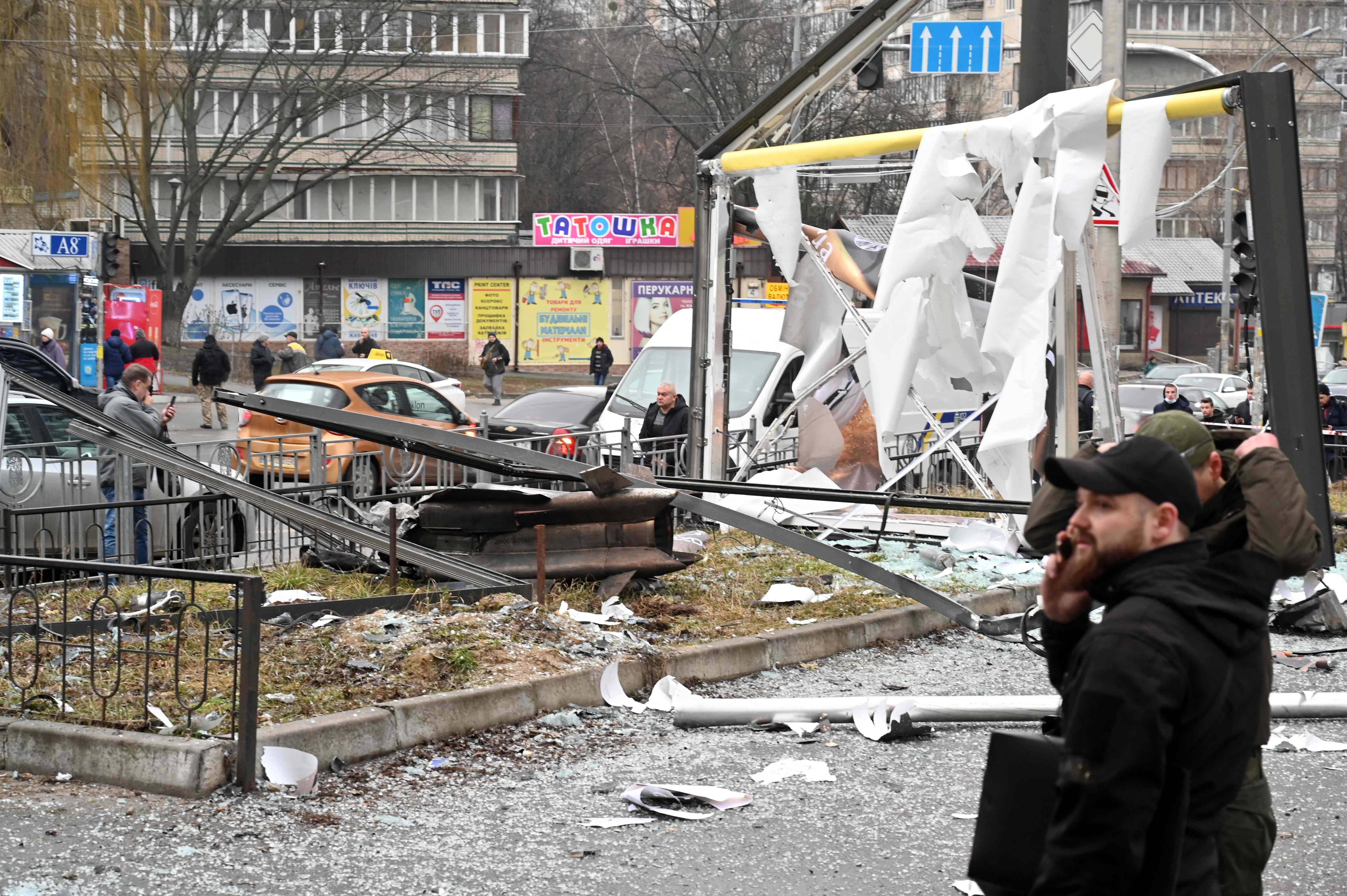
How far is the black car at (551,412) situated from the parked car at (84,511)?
5.93 metres

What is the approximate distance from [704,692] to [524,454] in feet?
6.19

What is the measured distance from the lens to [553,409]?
19.7 metres

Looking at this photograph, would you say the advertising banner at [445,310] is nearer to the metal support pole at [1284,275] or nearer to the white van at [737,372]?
the white van at [737,372]

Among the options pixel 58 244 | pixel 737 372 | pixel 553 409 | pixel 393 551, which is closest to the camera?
pixel 393 551

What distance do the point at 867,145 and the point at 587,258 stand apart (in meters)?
40.9

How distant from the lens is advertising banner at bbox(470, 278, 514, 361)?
52719 millimetres

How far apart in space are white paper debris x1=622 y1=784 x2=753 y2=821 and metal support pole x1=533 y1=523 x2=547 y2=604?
9.44 ft

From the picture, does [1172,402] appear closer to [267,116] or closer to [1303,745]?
[1303,745]

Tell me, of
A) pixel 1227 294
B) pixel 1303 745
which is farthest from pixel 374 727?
pixel 1227 294

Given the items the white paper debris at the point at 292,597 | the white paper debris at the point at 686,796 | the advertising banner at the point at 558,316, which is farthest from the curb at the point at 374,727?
A: the advertising banner at the point at 558,316

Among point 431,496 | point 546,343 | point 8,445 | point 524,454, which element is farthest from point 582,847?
point 546,343

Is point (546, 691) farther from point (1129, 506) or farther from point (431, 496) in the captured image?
point (1129, 506)

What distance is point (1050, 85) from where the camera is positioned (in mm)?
11398

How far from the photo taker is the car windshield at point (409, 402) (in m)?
20.1
